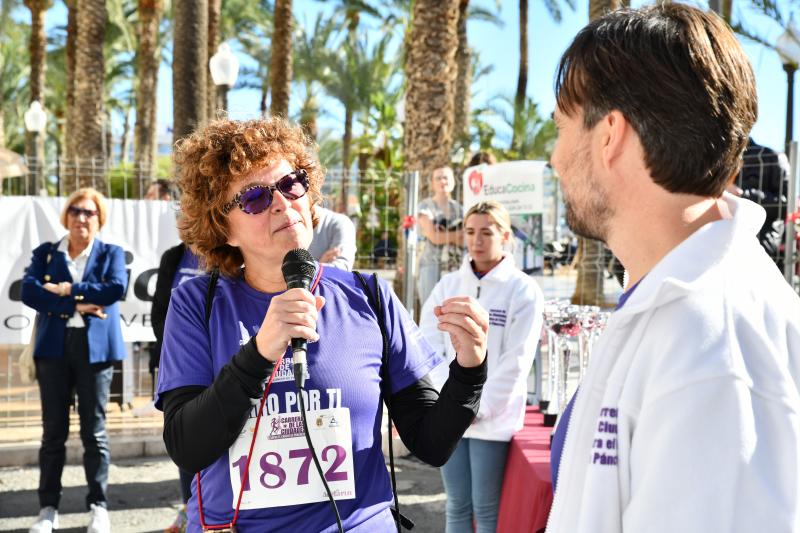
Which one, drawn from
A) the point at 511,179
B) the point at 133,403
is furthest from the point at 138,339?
the point at 511,179

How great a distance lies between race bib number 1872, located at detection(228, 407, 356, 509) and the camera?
2.10 meters

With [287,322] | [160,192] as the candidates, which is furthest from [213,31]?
[287,322]

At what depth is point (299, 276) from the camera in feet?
6.82

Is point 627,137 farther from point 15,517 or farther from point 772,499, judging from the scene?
point 15,517

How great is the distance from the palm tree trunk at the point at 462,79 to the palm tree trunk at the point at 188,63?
397 inches

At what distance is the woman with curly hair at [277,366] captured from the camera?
6.70 ft

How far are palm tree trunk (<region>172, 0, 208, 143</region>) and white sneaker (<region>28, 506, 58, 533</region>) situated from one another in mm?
7211

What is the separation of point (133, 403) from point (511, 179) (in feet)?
14.9

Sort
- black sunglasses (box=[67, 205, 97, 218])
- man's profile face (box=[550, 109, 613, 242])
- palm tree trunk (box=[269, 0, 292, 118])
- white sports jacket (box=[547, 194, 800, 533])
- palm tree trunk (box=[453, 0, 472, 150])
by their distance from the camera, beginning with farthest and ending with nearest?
palm tree trunk (box=[453, 0, 472, 150]) → palm tree trunk (box=[269, 0, 292, 118]) → black sunglasses (box=[67, 205, 97, 218]) → man's profile face (box=[550, 109, 613, 242]) → white sports jacket (box=[547, 194, 800, 533])

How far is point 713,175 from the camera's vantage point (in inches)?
53.9

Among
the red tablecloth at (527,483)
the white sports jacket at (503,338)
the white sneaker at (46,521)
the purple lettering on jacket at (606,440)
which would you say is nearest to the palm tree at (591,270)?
the white sports jacket at (503,338)

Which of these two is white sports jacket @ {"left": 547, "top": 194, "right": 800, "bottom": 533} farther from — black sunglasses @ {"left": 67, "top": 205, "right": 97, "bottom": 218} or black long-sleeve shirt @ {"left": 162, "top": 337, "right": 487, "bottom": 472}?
black sunglasses @ {"left": 67, "top": 205, "right": 97, "bottom": 218}

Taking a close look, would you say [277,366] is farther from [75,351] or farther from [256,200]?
[75,351]

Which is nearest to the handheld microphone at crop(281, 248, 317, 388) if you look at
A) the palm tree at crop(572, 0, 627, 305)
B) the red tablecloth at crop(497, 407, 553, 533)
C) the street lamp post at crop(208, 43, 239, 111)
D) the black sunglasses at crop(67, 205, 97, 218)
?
the red tablecloth at crop(497, 407, 553, 533)
